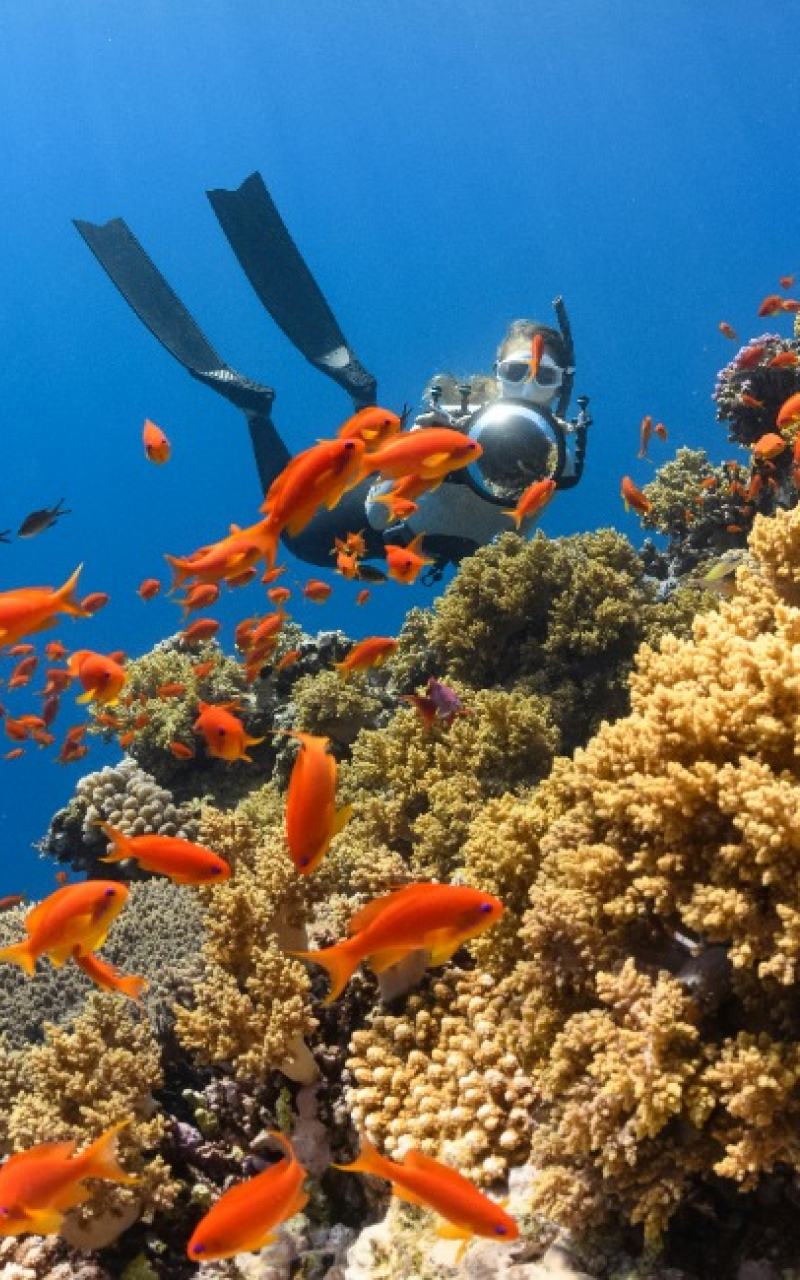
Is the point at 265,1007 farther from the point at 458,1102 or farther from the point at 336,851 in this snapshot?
the point at 336,851

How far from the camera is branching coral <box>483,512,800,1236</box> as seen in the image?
2.39m

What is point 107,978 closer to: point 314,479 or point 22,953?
point 22,953

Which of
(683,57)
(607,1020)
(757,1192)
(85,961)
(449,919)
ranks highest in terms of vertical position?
(683,57)

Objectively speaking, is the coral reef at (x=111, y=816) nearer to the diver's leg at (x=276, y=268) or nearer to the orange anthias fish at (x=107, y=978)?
the orange anthias fish at (x=107, y=978)

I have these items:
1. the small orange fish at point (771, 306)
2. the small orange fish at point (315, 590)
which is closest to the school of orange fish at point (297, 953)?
the small orange fish at point (315, 590)

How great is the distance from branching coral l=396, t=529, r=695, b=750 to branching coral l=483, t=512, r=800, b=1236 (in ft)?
12.0

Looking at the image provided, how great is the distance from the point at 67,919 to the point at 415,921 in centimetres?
140

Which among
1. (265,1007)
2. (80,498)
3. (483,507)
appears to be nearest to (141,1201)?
(265,1007)

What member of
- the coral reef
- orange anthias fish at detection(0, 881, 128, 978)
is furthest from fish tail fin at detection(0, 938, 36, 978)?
the coral reef

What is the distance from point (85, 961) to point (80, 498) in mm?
135991

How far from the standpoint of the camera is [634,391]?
136 m

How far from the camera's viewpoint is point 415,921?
2.41 meters

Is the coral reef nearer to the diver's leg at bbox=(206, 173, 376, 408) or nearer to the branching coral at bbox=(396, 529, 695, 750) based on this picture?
Answer: the branching coral at bbox=(396, 529, 695, 750)

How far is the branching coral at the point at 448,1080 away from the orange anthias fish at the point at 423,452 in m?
2.52
